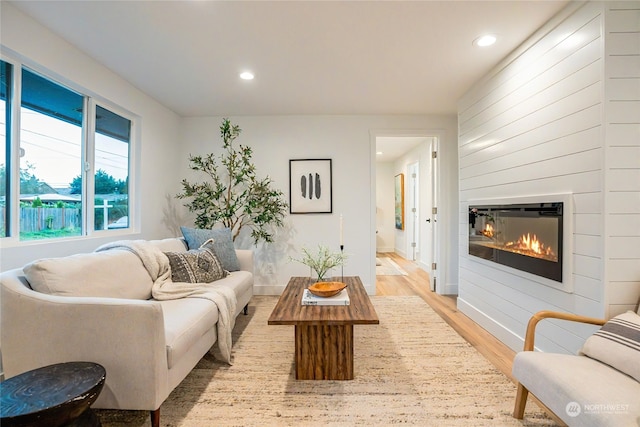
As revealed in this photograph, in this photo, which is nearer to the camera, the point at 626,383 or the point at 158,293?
the point at 626,383

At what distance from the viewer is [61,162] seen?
230 centimetres

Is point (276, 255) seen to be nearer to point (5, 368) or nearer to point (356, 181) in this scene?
point (356, 181)

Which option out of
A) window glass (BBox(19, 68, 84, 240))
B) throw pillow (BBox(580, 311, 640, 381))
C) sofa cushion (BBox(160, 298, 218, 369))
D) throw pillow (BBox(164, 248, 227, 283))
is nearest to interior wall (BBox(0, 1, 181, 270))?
window glass (BBox(19, 68, 84, 240))

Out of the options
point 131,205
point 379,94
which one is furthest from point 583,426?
point 131,205

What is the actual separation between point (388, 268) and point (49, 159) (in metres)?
4.91

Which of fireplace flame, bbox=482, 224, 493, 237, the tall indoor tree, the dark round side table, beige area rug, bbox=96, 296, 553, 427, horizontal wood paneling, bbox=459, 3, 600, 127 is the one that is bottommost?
beige area rug, bbox=96, 296, 553, 427

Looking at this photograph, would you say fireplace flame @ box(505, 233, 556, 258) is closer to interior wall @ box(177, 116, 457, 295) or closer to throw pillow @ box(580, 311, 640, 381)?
throw pillow @ box(580, 311, 640, 381)

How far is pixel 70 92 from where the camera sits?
2.39m

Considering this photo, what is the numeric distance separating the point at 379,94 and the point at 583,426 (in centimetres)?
297

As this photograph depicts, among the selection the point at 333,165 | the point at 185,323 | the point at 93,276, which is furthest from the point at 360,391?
the point at 333,165

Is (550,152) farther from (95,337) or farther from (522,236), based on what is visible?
(95,337)

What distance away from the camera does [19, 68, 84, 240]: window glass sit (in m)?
2.03

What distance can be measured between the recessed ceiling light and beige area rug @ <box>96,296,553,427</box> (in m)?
2.37

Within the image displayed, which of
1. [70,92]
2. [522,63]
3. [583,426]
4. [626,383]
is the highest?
[522,63]
